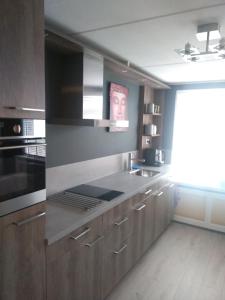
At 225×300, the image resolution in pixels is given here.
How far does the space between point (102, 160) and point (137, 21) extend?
1.67 m

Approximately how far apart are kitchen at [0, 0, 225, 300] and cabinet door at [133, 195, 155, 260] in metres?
0.01

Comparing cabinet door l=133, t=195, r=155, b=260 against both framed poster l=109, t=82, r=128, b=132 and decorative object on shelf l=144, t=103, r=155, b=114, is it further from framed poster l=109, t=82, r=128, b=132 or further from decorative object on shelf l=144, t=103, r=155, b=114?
decorative object on shelf l=144, t=103, r=155, b=114

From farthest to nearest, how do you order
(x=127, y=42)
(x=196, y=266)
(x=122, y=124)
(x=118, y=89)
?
(x=118, y=89) → (x=196, y=266) → (x=122, y=124) → (x=127, y=42)

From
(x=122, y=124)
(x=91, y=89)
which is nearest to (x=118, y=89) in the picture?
(x=122, y=124)

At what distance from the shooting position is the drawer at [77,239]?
4.50 feet

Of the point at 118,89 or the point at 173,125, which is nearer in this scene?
the point at 118,89

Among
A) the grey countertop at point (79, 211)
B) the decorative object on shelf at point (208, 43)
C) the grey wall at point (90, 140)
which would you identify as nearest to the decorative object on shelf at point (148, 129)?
the grey wall at point (90, 140)

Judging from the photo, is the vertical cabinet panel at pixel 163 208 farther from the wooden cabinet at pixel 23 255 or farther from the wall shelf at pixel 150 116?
the wooden cabinet at pixel 23 255

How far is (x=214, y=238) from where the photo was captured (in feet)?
10.8

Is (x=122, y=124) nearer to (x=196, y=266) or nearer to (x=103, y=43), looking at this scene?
(x=103, y=43)

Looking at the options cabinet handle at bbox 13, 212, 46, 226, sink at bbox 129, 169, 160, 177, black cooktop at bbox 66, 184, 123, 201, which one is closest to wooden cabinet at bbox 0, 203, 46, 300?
cabinet handle at bbox 13, 212, 46, 226

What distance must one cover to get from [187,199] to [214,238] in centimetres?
69

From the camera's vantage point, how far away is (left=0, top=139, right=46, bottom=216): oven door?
3.47 feet

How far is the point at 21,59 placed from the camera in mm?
1073
